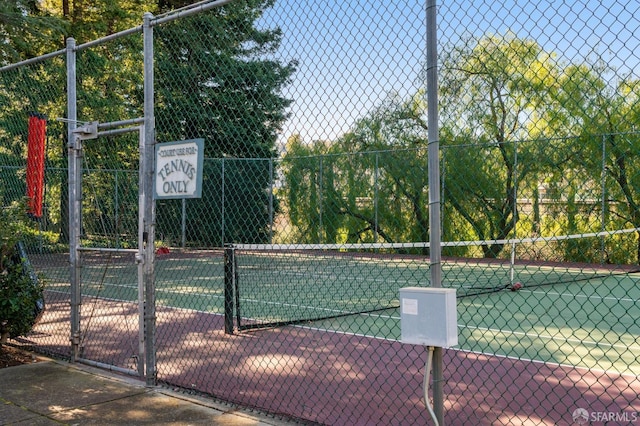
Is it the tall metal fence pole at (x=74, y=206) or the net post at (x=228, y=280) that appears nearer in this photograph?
the tall metal fence pole at (x=74, y=206)

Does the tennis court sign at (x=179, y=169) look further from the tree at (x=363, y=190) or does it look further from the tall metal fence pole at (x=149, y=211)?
the tree at (x=363, y=190)

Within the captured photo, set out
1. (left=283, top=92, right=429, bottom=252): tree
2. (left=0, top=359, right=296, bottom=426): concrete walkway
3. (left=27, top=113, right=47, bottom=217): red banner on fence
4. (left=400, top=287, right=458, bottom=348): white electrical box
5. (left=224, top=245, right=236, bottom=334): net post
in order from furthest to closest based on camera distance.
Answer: (left=283, top=92, right=429, bottom=252): tree < (left=224, top=245, right=236, bottom=334): net post < (left=27, top=113, right=47, bottom=217): red banner on fence < (left=0, top=359, right=296, bottom=426): concrete walkway < (left=400, top=287, right=458, bottom=348): white electrical box

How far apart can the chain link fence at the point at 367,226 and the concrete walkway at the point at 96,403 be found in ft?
0.88

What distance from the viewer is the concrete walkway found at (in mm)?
4457

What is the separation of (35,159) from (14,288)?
1298mm

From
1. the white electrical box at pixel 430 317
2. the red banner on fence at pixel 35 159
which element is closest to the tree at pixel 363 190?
the red banner on fence at pixel 35 159

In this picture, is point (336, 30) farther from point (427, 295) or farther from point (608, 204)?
point (608, 204)

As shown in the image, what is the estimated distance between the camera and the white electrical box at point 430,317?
3.02m

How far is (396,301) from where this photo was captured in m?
10.8

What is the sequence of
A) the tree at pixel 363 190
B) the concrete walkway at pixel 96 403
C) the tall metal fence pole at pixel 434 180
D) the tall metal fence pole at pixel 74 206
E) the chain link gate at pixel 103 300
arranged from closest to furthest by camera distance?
the tall metal fence pole at pixel 434 180 < the concrete walkway at pixel 96 403 < the chain link gate at pixel 103 300 < the tall metal fence pole at pixel 74 206 < the tree at pixel 363 190

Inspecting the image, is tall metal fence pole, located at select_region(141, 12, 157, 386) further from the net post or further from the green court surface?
the net post

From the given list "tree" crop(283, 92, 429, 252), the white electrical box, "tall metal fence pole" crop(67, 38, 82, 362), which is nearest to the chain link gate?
"tall metal fence pole" crop(67, 38, 82, 362)

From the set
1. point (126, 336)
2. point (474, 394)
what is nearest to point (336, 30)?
point (474, 394)

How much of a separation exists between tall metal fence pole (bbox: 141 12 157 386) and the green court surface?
3.00 feet
